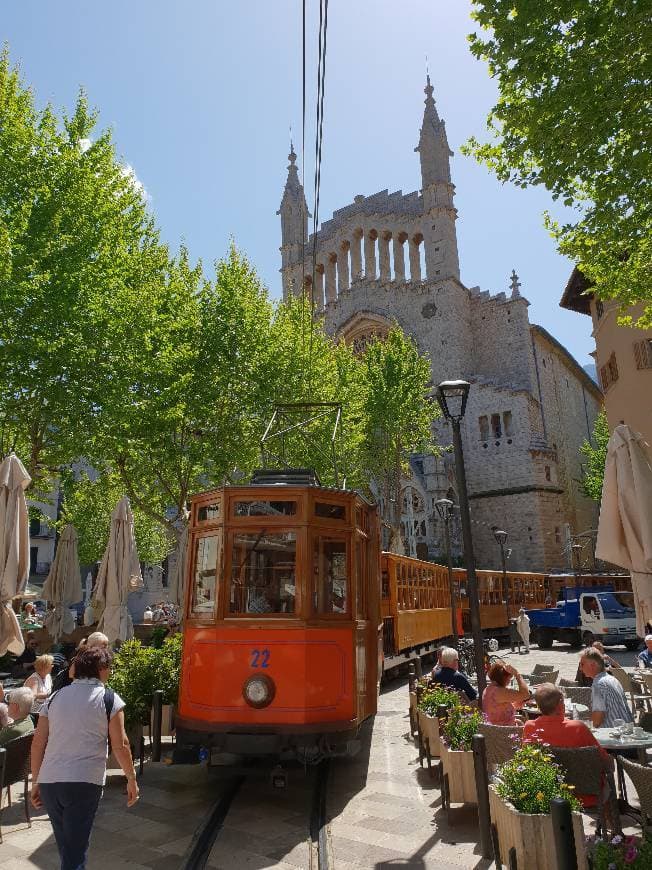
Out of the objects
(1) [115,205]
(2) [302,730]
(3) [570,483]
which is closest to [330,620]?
(2) [302,730]

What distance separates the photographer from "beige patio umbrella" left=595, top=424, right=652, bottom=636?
230 inches

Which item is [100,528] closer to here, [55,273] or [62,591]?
A: [62,591]

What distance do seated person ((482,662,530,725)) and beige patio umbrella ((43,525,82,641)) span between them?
914 centimetres

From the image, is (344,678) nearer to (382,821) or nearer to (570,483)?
(382,821)

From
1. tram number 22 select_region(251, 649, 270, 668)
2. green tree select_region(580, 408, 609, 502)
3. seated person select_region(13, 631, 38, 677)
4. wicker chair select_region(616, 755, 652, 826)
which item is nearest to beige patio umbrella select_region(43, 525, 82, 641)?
seated person select_region(13, 631, 38, 677)

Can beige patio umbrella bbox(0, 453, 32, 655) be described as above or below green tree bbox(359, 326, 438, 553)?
below

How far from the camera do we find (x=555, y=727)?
4.82 metres

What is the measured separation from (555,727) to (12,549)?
5.81 m

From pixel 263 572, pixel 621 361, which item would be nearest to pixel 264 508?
pixel 263 572

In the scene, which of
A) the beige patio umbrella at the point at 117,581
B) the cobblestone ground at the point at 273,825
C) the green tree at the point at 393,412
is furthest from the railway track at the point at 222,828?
the green tree at the point at 393,412

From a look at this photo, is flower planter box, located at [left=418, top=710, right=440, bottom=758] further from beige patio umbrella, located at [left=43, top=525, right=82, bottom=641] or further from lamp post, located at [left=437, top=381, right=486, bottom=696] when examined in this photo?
beige patio umbrella, located at [left=43, top=525, right=82, bottom=641]

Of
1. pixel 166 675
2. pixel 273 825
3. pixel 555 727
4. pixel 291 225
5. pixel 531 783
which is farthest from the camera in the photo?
pixel 291 225

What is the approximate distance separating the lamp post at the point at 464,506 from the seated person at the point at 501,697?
69 cm

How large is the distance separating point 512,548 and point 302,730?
32.9 m
